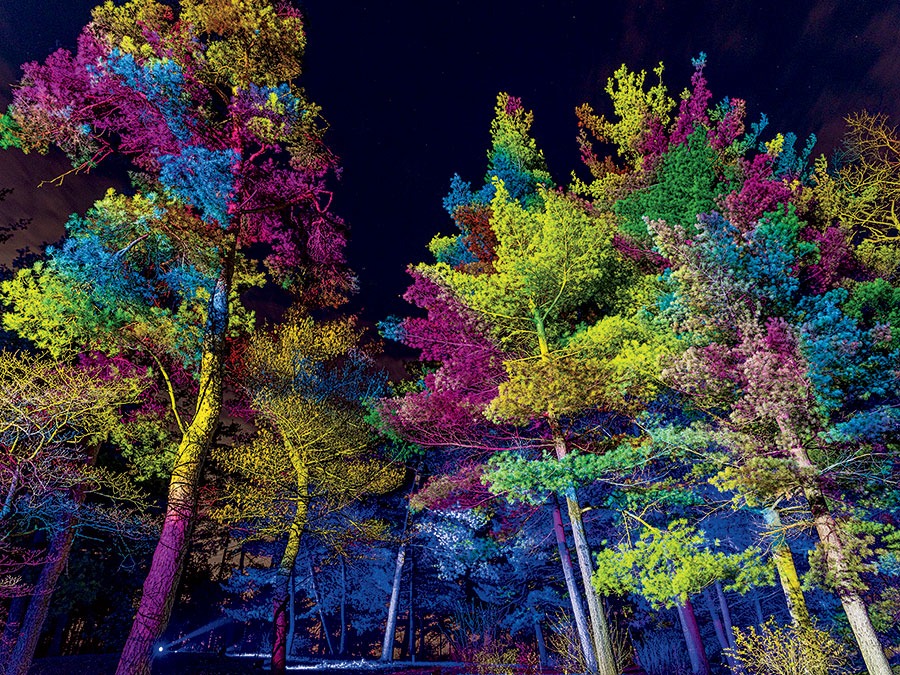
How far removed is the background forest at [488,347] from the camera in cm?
677

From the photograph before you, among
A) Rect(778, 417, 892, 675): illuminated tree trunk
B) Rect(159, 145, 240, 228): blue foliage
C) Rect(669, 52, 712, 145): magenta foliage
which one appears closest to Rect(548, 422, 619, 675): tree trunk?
Rect(778, 417, 892, 675): illuminated tree trunk

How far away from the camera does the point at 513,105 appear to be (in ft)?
54.2

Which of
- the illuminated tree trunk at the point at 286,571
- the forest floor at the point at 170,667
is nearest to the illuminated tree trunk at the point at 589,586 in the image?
the forest floor at the point at 170,667

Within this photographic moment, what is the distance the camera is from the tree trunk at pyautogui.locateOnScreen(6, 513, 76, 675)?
10000 millimetres

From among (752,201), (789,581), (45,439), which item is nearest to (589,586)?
(789,581)

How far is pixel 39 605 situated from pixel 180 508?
853cm

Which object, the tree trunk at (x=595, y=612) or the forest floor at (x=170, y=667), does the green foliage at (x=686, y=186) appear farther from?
the forest floor at (x=170, y=667)

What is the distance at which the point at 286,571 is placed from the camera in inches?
441

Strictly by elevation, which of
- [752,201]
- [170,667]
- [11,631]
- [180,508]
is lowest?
[170,667]

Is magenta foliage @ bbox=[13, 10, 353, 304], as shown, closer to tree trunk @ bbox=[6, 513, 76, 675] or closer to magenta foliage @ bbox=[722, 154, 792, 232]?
tree trunk @ bbox=[6, 513, 76, 675]

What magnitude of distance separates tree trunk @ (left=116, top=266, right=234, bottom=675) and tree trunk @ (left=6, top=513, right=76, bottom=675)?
16.5 ft

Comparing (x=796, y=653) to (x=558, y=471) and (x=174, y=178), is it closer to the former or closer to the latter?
(x=558, y=471)

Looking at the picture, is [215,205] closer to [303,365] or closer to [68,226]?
[68,226]

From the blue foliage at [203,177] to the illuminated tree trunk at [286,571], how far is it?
7280mm
